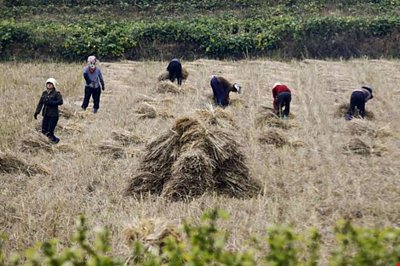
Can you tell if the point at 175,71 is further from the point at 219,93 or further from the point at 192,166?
the point at 192,166

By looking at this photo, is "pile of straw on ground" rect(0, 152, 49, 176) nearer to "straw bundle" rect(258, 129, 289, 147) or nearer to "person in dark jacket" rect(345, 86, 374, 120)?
"straw bundle" rect(258, 129, 289, 147)

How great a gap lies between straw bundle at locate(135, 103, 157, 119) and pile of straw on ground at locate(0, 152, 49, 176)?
3.25 metres

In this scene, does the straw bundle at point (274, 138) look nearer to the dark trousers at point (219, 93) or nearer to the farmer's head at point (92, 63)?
the dark trousers at point (219, 93)

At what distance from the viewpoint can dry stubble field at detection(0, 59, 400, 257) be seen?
5355 mm

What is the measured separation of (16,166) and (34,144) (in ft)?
3.37

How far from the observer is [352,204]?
5.67m

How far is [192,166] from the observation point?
5.98m

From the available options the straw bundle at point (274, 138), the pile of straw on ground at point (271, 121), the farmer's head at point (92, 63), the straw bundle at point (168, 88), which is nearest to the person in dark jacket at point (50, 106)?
the farmer's head at point (92, 63)

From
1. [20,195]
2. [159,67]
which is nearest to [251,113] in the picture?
[20,195]

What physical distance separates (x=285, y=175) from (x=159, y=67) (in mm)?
9986

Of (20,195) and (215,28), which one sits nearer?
(20,195)

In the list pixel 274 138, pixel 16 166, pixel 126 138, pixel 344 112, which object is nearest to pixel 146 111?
pixel 126 138

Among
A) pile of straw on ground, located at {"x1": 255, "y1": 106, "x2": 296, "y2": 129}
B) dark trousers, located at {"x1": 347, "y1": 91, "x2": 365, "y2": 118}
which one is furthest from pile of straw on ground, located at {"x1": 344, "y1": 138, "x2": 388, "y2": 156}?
dark trousers, located at {"x1": 347, "y1": 91, "x2": 365, "y2": 118}

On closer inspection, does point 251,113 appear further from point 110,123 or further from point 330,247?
point 330,247
